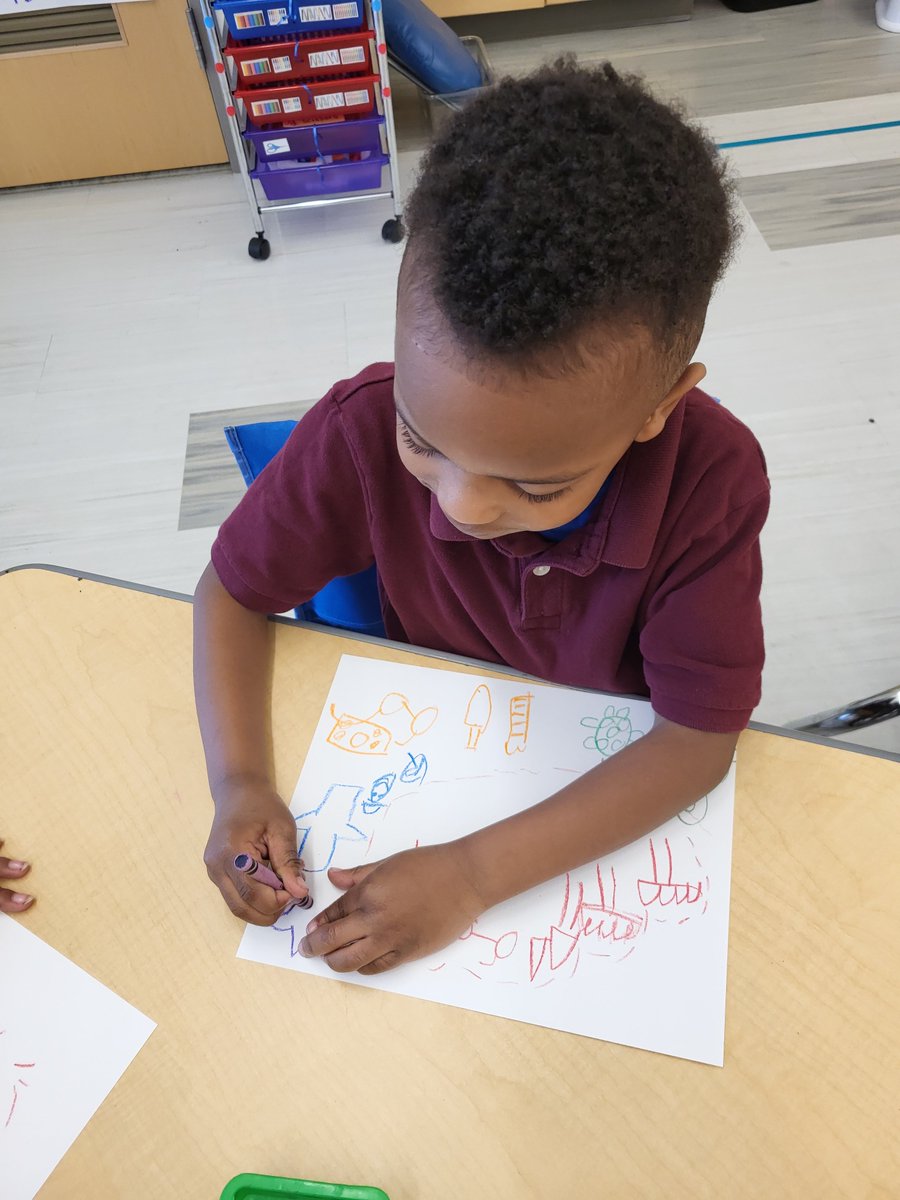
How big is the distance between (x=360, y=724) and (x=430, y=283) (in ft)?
1.13

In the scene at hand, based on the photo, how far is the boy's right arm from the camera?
570 millimetres

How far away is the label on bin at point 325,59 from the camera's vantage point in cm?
178

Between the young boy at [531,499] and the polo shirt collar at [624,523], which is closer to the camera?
the young boy at [531,499]

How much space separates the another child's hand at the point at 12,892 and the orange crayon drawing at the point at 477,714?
0.32 m

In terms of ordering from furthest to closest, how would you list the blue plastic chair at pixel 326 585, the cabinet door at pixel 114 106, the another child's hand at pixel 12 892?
the cabinet door at pixel 114 106 < the blue plastic chair at pixel 326 585 < the another child's hand at pixel 12 892

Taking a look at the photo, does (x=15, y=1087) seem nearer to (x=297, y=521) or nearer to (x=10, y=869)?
(x=10, y=869)

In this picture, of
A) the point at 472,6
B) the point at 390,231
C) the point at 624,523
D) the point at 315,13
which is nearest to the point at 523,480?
the point at 624,523

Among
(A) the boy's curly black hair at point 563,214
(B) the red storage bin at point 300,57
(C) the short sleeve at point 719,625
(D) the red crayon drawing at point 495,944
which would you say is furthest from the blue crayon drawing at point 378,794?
(B) the red storage bin at point 300,57

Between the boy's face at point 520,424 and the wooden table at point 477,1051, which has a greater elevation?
the boy's face at point 520,424

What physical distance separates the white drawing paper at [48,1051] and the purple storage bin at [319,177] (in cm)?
185

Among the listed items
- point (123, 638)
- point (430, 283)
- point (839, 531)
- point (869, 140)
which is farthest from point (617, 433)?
point (869, 140)

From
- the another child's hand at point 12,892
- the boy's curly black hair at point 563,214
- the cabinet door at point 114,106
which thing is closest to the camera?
the boy's curly black hair at point 563,214

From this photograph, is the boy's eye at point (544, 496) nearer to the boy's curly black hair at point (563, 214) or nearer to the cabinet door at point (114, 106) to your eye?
the boy's curly black hair at point (563, 214)

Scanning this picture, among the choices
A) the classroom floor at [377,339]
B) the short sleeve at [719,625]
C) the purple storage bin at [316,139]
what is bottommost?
the classroom floor at [377,339]
